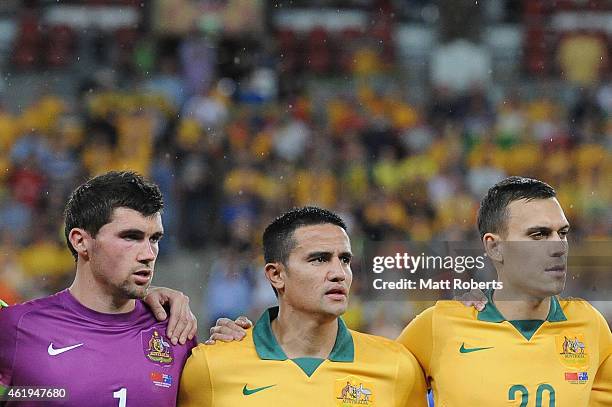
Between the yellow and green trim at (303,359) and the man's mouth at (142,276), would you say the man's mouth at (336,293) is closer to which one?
the yellow and green trim at (303,359)

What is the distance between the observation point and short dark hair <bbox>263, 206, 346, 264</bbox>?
399 centimetres

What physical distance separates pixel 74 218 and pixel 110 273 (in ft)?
0.91

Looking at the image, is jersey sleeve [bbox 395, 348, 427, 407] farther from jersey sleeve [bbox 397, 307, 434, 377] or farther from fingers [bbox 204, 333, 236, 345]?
fingers [bbox 204, 333, 236, 345]

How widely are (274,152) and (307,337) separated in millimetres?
7910

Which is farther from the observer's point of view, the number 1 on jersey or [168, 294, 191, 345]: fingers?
[168, 294, 191, 345]: fingers

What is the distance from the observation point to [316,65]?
1371 centimetres

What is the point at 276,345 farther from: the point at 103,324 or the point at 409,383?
the point at 103,324

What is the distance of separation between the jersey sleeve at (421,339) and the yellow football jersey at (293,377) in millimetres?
97

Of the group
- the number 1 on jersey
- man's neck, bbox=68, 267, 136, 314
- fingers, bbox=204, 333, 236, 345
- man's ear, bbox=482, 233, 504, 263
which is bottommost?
the number 1 on jersey

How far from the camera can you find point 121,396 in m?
3.69

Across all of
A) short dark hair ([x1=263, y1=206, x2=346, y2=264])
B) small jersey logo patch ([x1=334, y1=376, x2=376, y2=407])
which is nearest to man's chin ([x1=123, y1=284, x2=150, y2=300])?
short dark hair ([x1=263, y1=206, x2=346, y2=264])

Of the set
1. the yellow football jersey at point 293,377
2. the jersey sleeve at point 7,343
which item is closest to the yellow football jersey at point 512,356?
the yellow football jersey at point 293,377

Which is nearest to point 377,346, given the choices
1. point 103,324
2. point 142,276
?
point 142,276

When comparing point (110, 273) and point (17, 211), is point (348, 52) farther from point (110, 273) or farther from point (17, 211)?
point (110, 273)
